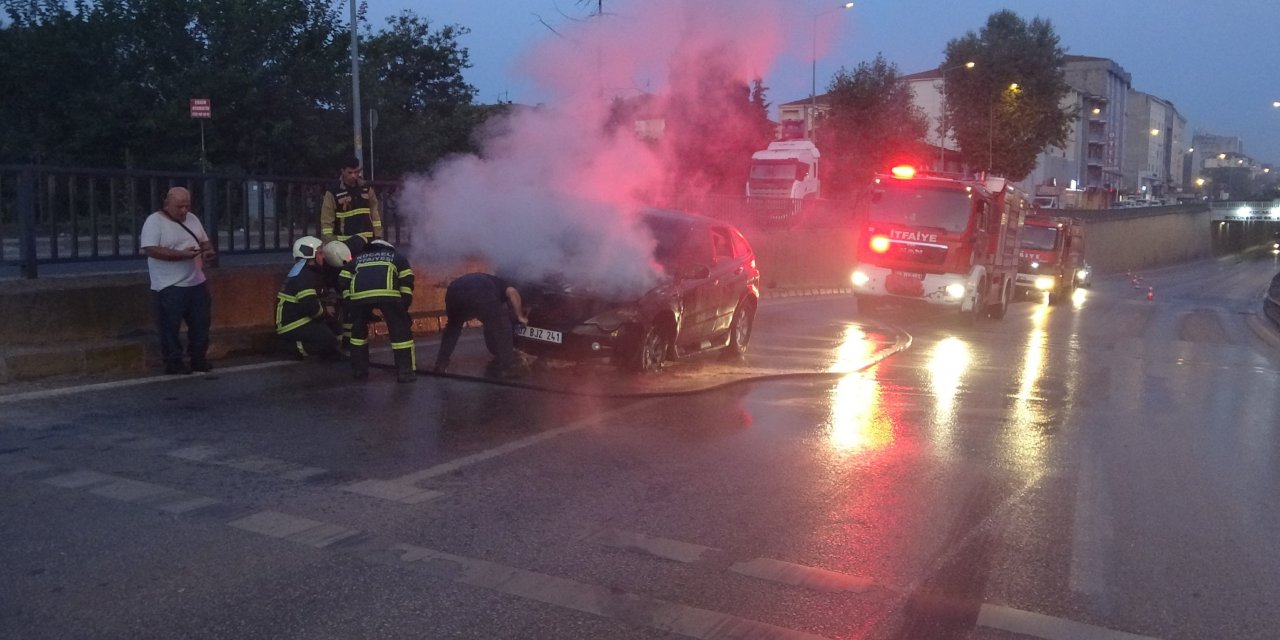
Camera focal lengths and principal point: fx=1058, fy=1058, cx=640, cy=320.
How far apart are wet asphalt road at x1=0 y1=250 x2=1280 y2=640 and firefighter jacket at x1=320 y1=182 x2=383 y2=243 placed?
1521mm

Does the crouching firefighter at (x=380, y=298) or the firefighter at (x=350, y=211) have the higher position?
the firefighter at (x=350, y=211)

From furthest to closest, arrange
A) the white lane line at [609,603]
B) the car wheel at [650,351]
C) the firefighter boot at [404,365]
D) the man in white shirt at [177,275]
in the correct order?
1. the car wheel at [650,351]
2. the firefighter boot at [404,365]
3. the man in white shirt at [177,275]
4. the white lane line at [609,603]

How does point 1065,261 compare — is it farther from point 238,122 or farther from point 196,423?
point 196,423

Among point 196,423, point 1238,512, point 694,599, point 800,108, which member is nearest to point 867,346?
point 1238,512

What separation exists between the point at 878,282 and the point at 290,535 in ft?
53.9

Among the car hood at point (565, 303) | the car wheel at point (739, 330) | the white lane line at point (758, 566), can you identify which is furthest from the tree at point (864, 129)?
the white lane line at point (758, 566)

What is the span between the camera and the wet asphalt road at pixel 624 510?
4453mm

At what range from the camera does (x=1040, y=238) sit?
3180 cm

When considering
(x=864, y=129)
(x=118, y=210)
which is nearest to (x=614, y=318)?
(x=118, y=210)

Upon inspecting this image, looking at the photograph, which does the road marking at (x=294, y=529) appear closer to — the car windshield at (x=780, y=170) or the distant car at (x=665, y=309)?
the distant car at (x=665, y=309)

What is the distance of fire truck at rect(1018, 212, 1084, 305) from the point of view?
101ft

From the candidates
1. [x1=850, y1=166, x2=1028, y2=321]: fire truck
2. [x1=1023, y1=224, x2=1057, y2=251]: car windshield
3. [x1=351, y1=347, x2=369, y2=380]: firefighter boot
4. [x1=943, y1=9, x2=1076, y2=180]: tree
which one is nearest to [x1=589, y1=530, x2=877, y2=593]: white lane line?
[x1=351, y1=347, x2=369, y2=380]: firefighter boot

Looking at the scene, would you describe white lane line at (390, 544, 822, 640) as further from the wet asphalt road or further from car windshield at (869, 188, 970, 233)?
car windshield at (869, 188, 970, 233)

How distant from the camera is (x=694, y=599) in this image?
4629mm
